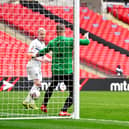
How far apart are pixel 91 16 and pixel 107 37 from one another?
1.96 meters

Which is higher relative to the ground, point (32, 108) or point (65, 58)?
point (65, 58)

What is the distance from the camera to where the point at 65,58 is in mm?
10859

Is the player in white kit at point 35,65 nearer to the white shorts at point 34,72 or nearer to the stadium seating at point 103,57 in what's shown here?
the white shorts at point 34,72

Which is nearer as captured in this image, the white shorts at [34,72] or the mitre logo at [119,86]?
the white shorts at [34,72]

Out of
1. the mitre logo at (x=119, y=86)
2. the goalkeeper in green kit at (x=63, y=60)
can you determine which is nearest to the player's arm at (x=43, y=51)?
the goalkeeper in green kit at (x=63, y=60)

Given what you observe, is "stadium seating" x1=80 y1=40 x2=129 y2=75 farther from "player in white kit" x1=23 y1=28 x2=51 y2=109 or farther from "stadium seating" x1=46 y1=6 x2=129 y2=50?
"player in white kit" x1=23 y1=28 x2=51 y2=109

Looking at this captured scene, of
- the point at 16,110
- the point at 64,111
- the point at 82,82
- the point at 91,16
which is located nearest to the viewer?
the point at 64,111

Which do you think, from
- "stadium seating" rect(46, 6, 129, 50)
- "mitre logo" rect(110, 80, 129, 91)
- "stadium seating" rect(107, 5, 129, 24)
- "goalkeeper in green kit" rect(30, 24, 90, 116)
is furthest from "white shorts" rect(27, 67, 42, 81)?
"stadium seating" rect(107, 5, 129, 24)

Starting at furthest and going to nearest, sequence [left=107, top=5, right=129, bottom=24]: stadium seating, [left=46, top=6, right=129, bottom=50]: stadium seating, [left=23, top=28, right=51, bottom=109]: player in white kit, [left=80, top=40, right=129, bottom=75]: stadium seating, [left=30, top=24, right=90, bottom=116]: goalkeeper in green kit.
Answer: [left=107, top=5, right=129, bottom=24]: stadium seating < [left=46, top=6, right=129, bottom=50]: stadium seating < [left=80, top=40, right=129, bottom=75]: stadium seating < [left=23, top=28, right=51, bottom=109]: player in white kit < [left=30, top=24, right=90, bottom=116]: goalkeeper in green kit

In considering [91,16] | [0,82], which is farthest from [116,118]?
[91,16]

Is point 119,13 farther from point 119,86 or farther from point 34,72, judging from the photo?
point 34,72

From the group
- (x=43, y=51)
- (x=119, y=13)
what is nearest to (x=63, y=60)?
(x=43, y=51)

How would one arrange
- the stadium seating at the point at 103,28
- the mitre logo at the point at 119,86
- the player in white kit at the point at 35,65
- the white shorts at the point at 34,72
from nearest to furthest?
1. the player in white kit at the point at 35,65
2. the white shorts at the point at 34,72
3. the mitre logo at the point at 119,86
4. the stadium seating at the point at 103,28

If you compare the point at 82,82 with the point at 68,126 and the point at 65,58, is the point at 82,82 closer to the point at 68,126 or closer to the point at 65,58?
the point at 65,58
